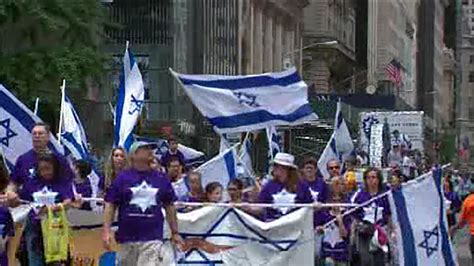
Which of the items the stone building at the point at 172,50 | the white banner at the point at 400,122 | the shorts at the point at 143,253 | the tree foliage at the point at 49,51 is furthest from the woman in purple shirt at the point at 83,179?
the white banner at the point at 400,122

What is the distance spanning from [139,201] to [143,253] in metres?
0.48

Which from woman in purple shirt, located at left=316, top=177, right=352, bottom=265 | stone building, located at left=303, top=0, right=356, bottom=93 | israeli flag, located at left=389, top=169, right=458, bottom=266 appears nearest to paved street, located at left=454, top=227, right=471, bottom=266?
woman in purple shirt, located at left=316, top=177, right=352, bottom=265

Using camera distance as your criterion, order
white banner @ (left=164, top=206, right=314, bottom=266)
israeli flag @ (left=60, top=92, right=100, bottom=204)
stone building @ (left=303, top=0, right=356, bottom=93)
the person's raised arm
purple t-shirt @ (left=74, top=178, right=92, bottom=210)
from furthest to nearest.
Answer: stone building @ (left=303, top=0, right=356, bottom=93)
israeli flag @ (left=60, top=92, right=100, bottom=204)
purple t-shirt @ (left=74, top=178, right=92, bottom=210)
white banner @ (left=164, top=206, right=314, bottom=266)
the person's raised arm

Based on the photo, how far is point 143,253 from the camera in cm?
1186

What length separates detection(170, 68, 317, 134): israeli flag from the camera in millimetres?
17766

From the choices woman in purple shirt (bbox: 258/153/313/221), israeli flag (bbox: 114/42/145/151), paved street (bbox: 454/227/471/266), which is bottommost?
paved street (bbox: 454/227/471/266)

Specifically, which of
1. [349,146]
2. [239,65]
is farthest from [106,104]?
[349,146]

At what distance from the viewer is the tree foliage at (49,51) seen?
30828mm

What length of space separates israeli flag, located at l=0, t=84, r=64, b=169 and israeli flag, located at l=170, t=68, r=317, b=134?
2700 mm

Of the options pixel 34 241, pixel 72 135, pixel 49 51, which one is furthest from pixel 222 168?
pixel 49 51

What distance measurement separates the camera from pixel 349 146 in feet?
85.4

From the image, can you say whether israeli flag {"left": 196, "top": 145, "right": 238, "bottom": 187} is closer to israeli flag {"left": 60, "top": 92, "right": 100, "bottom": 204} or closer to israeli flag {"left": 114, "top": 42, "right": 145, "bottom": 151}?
israeli flag {"left": 114, "top": 42, "right": 145, "bottom": 151}

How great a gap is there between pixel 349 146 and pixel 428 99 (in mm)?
109306

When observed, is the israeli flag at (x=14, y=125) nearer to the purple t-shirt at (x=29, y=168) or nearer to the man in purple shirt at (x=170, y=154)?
the man in purple shirt at (x=170, y=154)
